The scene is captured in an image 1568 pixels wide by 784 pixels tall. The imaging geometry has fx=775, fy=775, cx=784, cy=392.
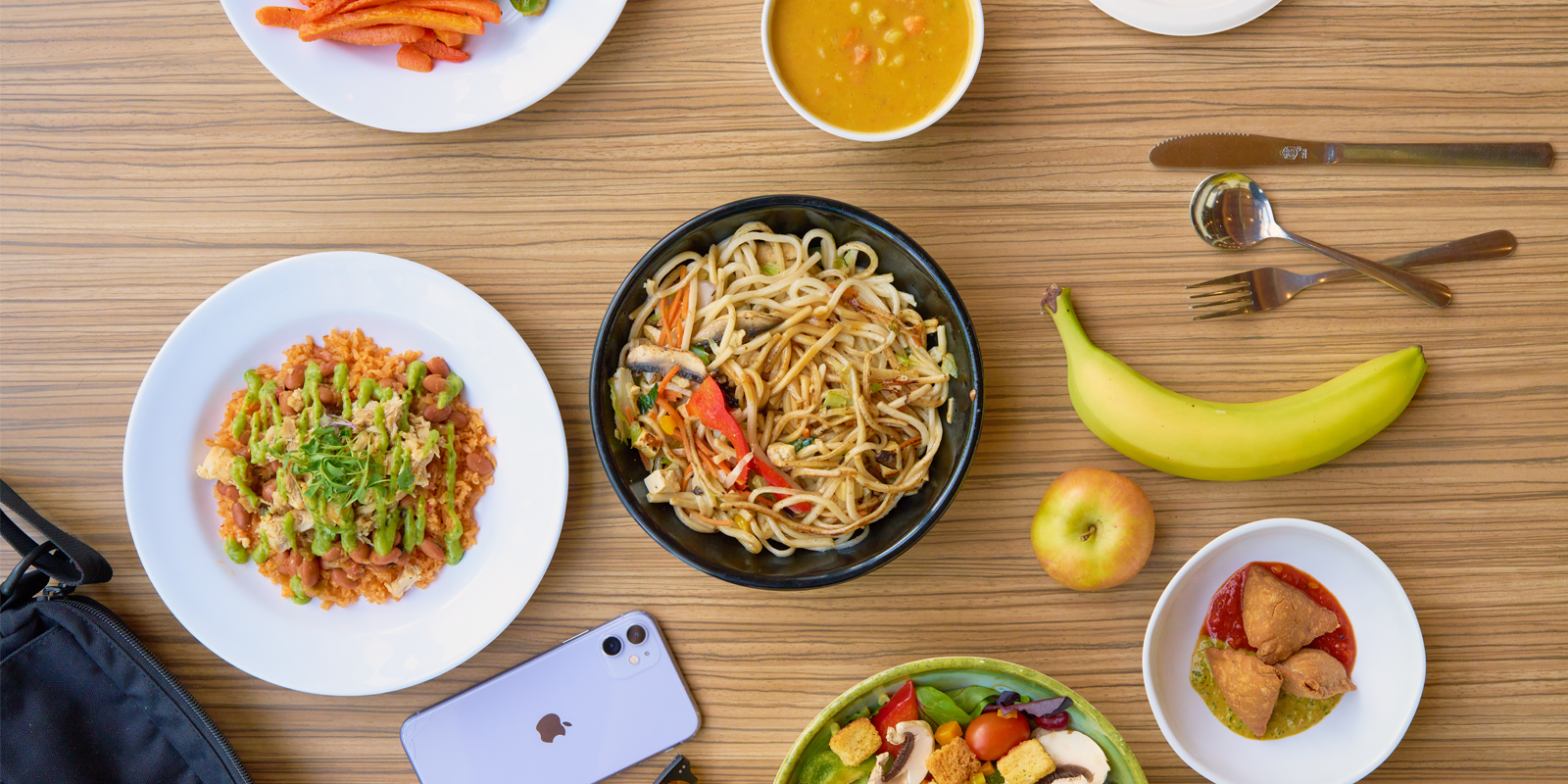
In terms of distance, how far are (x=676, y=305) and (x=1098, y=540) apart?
1.18 metres

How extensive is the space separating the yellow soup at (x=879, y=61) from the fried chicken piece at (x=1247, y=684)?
59.9 inches

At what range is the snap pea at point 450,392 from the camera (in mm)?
1932

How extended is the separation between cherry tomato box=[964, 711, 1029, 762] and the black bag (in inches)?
76.1

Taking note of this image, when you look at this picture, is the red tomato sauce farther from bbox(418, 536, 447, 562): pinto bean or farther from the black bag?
the black bag

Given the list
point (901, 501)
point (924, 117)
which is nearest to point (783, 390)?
point (901, 501)

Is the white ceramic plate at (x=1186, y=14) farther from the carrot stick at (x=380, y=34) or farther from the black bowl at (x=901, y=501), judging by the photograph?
the carrot stick at (x=380, y=34)

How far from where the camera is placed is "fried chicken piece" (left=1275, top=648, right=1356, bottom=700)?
1867 mm

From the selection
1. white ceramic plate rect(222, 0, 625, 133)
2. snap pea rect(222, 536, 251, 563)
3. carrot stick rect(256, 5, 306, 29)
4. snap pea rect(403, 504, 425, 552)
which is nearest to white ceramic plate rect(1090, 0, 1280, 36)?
white ceramic plate rect(222, 0, 625, 133)

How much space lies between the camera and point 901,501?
198 cm

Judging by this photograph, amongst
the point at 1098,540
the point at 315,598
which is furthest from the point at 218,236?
the point at 1098,540

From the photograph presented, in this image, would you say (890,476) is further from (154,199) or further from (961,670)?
(154,199)

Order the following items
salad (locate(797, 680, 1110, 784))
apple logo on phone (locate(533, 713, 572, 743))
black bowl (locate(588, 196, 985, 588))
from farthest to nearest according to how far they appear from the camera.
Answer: apple logo on phone (locate(533, 713, 572, 743)) → salad (locate(797, 680, 1110, 784)) → black bowl (locate(588, 196, 985, 588))

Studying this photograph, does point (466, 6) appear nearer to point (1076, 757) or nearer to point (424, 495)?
point (424, 495)

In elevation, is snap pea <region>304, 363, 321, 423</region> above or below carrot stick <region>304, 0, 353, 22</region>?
below
